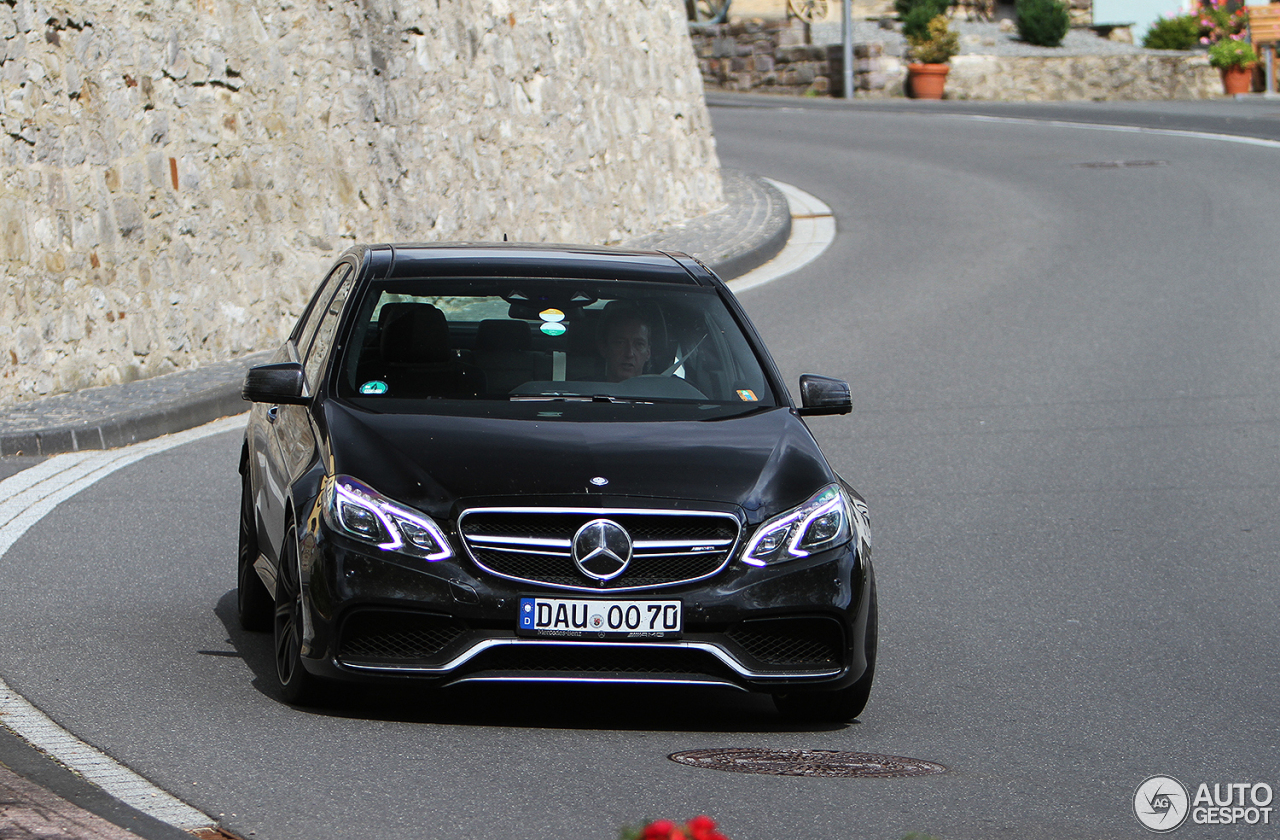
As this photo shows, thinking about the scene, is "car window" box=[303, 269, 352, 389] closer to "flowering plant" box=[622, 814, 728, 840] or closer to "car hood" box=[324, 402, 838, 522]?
"car hood" box=[324, 402, 838, 522]

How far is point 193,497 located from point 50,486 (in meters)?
0.92

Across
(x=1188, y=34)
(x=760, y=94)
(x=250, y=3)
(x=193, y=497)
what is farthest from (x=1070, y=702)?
(x=1188, y=34)

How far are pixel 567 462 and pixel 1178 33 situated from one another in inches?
1711

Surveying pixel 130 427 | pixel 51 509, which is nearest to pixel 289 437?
pixel 51 509

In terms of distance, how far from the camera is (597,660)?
5.36m

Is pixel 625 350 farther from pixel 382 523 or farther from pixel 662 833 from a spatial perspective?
pixel 662 833

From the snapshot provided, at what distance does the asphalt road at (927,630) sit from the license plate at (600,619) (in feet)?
1.21

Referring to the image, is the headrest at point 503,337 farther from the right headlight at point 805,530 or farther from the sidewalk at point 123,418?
the sidewalk at point 123,418

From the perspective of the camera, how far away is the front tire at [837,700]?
5676mm

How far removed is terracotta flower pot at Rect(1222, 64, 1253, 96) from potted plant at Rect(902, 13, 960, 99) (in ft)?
20.7

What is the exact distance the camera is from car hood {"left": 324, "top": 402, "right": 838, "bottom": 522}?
5312 millimetres

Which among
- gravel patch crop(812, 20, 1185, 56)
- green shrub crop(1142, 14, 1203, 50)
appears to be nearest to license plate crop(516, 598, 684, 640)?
gravel patch crop(812, 20, 1185, 56)

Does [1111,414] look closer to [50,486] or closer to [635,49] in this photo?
[50,486]

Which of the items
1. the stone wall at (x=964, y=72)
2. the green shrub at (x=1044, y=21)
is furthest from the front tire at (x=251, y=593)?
the green shrub at (x=1044, y=21)
